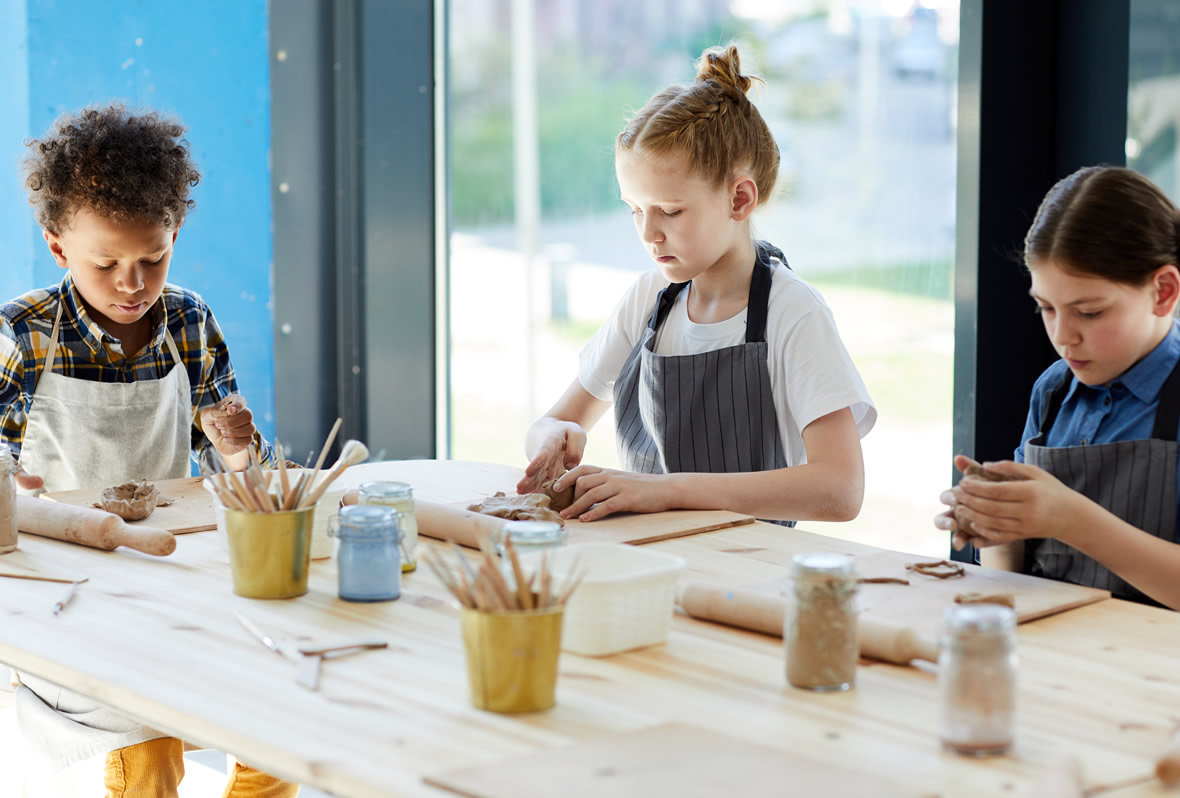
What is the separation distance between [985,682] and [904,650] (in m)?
0.24

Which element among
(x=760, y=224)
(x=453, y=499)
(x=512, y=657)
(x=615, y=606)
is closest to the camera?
(x=512, y=657)

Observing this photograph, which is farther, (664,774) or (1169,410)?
(1169,410)

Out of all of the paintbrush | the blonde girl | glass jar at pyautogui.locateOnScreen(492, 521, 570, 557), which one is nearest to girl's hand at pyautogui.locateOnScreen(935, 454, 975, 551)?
the blonde girl

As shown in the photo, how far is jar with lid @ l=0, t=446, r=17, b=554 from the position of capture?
67.4 inches

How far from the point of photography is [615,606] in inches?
50.9

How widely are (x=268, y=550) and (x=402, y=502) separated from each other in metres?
0.20

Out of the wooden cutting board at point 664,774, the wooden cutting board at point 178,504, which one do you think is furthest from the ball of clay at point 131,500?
the wooden cutting board at point 664,774

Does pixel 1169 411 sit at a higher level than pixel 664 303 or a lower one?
lower

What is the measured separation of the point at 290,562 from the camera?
1.50 metres

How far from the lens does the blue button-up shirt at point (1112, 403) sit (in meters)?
1.75

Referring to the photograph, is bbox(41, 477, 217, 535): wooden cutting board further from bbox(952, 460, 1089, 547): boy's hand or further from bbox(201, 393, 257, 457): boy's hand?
bbox(952, 460, 1089, 547): boy's hand

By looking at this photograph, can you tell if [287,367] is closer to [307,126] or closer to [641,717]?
[307,126]

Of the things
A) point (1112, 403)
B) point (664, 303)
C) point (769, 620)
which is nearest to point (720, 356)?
point (664, 303)

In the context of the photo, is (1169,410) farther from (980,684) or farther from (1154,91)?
(1154,91)
